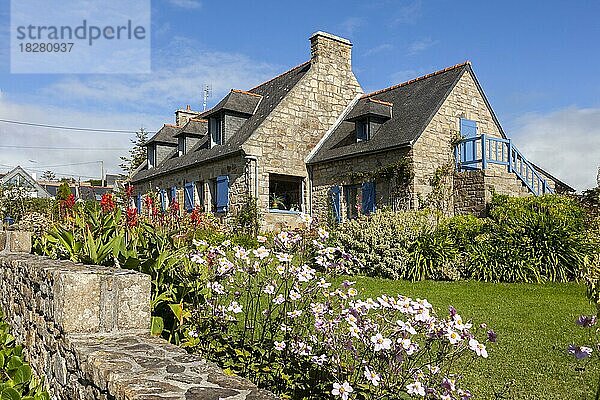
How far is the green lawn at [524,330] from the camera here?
396 cm

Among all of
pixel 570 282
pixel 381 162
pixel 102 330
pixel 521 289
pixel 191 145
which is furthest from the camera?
pixel 191 145

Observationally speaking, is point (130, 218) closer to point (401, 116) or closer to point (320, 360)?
point (320, 360)

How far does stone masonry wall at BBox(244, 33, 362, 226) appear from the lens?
15.8 meters

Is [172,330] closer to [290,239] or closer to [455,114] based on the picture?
[290,239]

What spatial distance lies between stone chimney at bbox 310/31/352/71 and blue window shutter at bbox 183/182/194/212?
20.3 ft

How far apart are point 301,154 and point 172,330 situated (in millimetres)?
13286

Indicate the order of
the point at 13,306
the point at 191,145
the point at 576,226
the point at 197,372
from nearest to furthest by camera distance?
the point at 197,372 → the point at 13,306 → the point at 576,226 → the point at 191,145

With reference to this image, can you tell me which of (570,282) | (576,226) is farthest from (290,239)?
(576,226)

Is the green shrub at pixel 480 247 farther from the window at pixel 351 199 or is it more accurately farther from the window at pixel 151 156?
the window at pixel 151 156

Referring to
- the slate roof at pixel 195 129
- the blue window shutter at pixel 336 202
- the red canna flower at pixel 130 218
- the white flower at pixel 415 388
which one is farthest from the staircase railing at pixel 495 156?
the white flower at pixel 415 388

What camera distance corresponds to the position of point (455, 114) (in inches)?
573

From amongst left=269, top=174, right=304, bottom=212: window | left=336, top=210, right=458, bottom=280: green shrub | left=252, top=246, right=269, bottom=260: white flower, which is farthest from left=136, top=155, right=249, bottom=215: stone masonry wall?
left=252, top=246, right=269, bottom=260: white flower

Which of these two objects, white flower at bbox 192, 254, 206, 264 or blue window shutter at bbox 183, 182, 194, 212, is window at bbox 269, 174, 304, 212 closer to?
blue window shutter at bbox 183, 182, 194, 212

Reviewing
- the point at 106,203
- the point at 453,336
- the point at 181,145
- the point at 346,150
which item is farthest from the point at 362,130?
the point at 453,336
